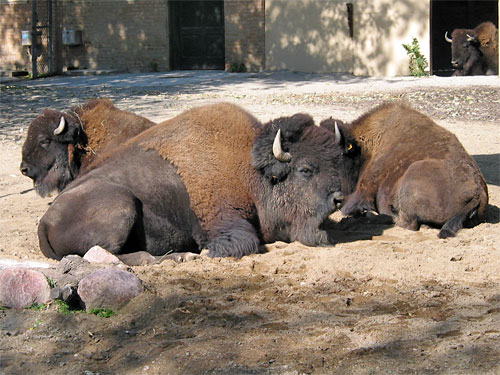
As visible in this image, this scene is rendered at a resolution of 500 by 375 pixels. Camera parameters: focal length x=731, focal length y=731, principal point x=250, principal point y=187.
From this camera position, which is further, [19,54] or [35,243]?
[19,54]

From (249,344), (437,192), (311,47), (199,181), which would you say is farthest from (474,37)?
(249,344)

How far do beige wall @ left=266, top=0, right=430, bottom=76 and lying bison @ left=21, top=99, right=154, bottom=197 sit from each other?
14.3 metres

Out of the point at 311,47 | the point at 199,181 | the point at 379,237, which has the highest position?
the point at 311,47

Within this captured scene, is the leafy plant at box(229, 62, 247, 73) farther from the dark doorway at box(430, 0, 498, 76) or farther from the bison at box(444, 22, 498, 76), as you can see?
the dark doorway at box(430, 0, 498, 76)

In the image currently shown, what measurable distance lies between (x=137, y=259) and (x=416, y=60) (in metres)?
15.7

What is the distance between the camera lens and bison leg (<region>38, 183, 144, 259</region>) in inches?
237

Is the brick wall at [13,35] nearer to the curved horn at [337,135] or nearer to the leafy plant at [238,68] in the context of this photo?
the leafy plant at [238,68]

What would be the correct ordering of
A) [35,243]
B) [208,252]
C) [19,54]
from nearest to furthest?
[208,252] < [35,243] < [19,54]

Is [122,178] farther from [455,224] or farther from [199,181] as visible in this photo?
[455,224]

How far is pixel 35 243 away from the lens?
6766 mm

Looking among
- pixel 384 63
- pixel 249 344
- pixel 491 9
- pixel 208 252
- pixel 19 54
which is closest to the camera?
pixel 249 344

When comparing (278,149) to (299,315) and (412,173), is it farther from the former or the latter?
(299,315)

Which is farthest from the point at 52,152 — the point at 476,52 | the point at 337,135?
the point at 476,52

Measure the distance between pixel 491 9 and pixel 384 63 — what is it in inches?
350
